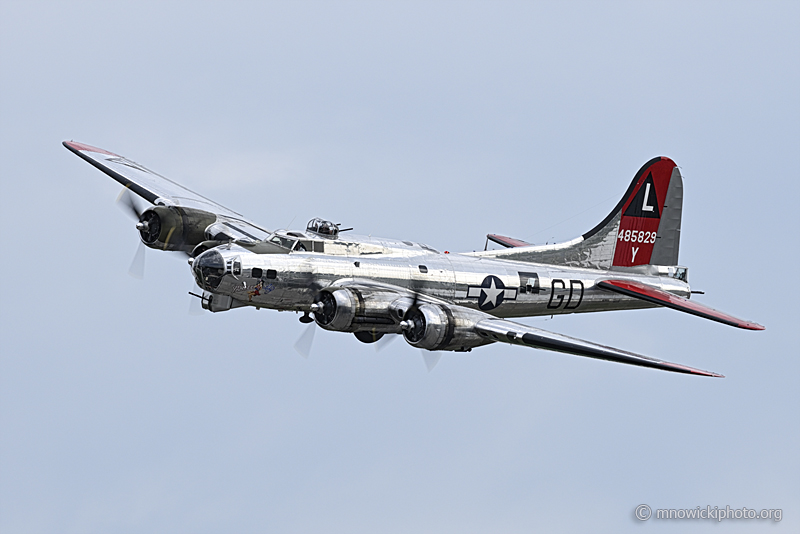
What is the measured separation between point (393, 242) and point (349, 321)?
3916 millimetres

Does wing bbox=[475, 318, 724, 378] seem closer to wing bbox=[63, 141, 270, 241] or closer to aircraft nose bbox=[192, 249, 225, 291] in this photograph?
aircraft nose bbox=[192, 249, 225, 291]

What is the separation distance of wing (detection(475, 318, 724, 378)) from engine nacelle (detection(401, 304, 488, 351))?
0.29m

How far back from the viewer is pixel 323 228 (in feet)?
84.6

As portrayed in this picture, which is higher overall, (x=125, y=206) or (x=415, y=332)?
(x=125, y=206)

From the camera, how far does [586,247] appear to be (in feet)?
100

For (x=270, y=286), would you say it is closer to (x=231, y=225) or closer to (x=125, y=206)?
(x=231, y=225)

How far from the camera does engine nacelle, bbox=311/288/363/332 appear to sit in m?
23.7

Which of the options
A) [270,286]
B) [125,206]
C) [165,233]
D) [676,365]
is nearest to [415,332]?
[270,286]

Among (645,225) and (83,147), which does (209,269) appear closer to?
(83,147)

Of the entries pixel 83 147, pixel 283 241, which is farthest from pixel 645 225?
pixel 83 147

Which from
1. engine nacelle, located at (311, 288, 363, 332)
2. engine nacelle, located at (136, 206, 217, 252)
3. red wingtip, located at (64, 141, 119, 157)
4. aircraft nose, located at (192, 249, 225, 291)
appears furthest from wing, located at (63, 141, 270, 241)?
engine nacelle, located at (311, 288, 363, 332)

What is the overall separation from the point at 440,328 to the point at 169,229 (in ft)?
29.6

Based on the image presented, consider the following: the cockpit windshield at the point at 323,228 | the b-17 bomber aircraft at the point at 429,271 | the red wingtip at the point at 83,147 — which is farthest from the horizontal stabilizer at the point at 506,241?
the red wingtip at the point at 83,147

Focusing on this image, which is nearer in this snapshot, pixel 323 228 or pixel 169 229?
pixel 323 228
